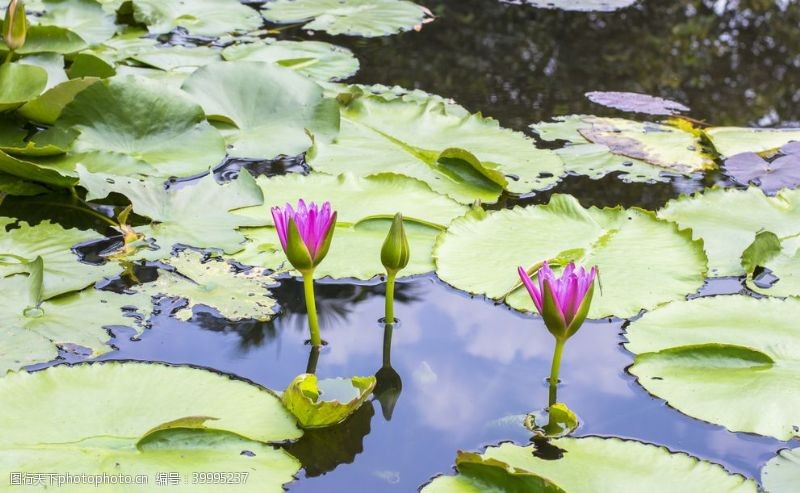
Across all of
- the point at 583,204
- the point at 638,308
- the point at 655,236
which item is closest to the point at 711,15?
the point at 583,204

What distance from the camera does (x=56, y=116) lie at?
2.14m

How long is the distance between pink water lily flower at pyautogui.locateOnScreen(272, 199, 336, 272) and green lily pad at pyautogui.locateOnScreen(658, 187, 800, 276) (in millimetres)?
836

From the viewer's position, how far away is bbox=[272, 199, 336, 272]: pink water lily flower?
1.38m

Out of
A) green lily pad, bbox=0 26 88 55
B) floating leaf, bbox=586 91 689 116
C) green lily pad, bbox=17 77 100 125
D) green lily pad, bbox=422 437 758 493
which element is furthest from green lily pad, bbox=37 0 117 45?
green lily pad, bbox=422 437 758 493

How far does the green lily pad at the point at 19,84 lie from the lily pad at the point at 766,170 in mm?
1700

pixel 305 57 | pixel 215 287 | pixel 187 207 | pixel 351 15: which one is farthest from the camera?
pixel 351 15

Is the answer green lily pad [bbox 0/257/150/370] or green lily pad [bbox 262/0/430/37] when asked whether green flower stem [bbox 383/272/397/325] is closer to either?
green lily pad [bbox 0/257/150/370]

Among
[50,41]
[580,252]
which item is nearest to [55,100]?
[50,41]

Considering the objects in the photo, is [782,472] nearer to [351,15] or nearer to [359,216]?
[359,216]

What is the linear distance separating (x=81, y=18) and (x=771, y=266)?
2.41 metres

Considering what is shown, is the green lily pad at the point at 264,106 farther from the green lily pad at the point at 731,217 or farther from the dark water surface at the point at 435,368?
the green lily pad at the point at 731,217

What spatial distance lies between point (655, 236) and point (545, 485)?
2.79ft

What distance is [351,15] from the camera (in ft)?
11.6

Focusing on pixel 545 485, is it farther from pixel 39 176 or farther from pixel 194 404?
pixel 39 176
